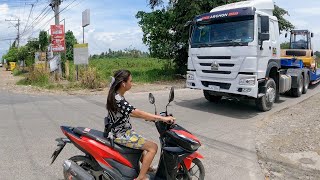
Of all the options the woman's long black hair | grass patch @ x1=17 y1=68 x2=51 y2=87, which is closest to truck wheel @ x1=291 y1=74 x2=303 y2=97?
the woman's long black hair

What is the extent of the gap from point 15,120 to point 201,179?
5.94m

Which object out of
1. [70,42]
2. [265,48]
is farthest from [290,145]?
[70,42]

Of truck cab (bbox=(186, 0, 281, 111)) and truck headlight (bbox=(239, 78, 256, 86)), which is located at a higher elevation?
truck cab (bbox=(186, 0, 281, 111))

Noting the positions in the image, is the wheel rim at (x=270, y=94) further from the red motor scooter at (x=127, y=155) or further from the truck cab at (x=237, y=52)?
the red motor scooter at (x=127, y=155)

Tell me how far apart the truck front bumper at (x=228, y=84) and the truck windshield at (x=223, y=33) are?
90 centimetres

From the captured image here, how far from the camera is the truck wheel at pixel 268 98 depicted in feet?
32.0

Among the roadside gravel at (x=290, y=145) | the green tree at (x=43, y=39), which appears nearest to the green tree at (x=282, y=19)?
the roadside gravel at (x=290, y=145)

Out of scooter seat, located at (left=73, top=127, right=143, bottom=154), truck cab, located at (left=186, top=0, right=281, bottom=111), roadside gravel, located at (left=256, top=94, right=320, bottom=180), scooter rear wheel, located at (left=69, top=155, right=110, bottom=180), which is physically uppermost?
truck cab, located at (left=186, top=0, right=281, bottom=111)

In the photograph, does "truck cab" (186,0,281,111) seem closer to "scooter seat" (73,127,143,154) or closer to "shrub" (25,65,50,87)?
"scooter seat" (73,127,143,154)

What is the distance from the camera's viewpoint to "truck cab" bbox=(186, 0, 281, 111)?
891 cm

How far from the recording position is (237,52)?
8.95m

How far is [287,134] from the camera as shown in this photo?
735cm

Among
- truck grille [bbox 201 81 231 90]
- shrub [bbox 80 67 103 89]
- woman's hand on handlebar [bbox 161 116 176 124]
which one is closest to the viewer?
woman's hand on handlebar [bbox 161 116 176 124]

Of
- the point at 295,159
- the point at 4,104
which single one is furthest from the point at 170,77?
the point at 295,159
